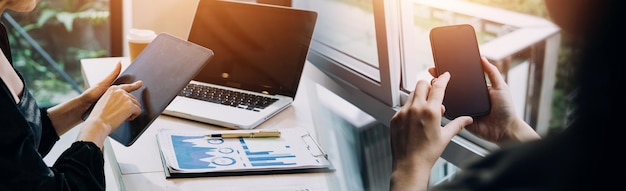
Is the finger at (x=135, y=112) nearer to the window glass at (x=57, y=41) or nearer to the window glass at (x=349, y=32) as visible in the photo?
the window glass at (x=349, y=32)

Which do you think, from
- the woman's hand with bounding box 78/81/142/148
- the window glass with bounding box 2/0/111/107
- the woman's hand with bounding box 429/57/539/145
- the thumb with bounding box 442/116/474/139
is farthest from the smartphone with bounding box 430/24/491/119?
the window glass with bounding box 2/0/111/107

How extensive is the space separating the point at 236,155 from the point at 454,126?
20.2 inches

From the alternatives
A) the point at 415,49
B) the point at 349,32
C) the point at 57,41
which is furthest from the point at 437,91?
the point at 57,41

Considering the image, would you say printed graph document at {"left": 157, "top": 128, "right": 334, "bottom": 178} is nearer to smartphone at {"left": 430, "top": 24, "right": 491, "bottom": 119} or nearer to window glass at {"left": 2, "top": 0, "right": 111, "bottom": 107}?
smartphone at {"left": 430, "top": 24, "right": 491, "bottom": 119}

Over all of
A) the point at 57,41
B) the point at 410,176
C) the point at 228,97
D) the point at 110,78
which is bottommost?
the point at 57,41

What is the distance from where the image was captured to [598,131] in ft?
1.26

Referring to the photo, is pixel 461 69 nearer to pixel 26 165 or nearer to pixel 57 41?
pixel 26 165

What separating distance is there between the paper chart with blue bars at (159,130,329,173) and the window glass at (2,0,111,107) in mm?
1195

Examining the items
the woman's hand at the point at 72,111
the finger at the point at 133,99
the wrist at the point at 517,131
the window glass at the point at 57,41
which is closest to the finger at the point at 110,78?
the woman's hand at the point at 72,111

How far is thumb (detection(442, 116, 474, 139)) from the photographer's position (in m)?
1.15

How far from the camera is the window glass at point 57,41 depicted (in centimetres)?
274

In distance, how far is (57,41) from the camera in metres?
2.84

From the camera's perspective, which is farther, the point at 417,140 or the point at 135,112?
the point at 135,112

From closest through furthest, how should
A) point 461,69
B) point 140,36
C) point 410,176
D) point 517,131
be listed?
point 410,176, point 517,131, point 461,69, point 140,36
